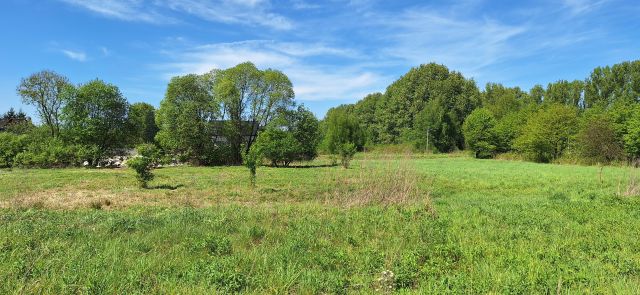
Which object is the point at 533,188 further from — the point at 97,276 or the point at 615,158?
the point at 615,158

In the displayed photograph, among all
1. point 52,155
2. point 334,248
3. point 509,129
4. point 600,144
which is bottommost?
point 334,248

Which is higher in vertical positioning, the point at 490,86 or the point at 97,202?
the point at 490,86

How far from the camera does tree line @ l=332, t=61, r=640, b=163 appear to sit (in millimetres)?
40625

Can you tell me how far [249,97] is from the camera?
133 ft

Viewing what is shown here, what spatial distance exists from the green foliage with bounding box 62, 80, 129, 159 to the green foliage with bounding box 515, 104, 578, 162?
44159mm

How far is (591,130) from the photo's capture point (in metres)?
40.1

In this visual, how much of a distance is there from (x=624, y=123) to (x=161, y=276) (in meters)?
48.5

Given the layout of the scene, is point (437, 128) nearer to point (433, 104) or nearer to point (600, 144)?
point (433, 104)

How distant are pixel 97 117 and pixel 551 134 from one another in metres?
47.4

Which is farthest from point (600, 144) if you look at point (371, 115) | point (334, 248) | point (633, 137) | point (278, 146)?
point (371, 115)

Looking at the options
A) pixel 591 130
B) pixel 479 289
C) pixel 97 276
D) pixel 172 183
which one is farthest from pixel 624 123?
pixel 97 276

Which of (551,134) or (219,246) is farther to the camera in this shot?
(551,134)

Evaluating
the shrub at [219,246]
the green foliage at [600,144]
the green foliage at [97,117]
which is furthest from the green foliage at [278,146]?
the green foliage at [600,144]

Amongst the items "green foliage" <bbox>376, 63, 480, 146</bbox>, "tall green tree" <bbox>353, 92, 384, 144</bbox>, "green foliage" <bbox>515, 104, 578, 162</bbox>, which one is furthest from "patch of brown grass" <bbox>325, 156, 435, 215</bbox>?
"tall green tree" <bbox>353, 92, 384, 144</bbox>
